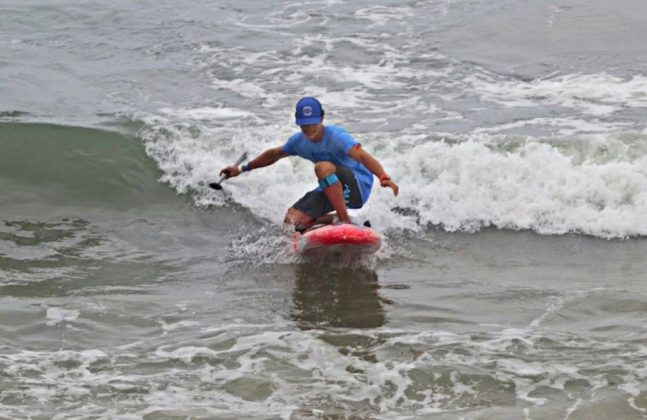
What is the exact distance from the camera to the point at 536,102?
1442 centimetres

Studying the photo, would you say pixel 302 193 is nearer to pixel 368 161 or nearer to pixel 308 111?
pixel 368 161

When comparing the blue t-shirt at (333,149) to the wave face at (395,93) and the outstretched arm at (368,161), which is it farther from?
the wave face at (395,93)

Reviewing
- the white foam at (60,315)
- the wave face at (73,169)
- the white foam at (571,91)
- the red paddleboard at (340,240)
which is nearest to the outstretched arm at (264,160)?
the red paddleboard at (340,240)

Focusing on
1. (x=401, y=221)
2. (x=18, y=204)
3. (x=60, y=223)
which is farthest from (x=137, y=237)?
(x=401, y=221)

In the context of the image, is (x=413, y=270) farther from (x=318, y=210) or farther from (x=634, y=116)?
(x=634, y=116)

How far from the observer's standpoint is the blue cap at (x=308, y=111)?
919cm

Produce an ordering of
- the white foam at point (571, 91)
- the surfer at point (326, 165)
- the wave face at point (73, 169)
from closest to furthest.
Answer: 1. the surfer at point (326, 165)
2. the wave face at point (73, 169)
3. the white foam at point (571, 91)

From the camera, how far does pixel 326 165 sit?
9461 mm

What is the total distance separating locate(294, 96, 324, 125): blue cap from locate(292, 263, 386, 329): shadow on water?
129 cm

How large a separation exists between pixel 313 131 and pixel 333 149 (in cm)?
30

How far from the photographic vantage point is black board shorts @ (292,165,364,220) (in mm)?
9727

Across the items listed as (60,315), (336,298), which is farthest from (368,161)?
(60,315)

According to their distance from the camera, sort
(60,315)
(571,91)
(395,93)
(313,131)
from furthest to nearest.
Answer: (395,93)
(571,91)
(313,131)
(60,315)

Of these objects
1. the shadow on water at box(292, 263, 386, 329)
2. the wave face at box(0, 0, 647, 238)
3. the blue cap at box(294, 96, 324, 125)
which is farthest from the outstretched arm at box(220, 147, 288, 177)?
the wave face at box(0, 0, 647, 238)
